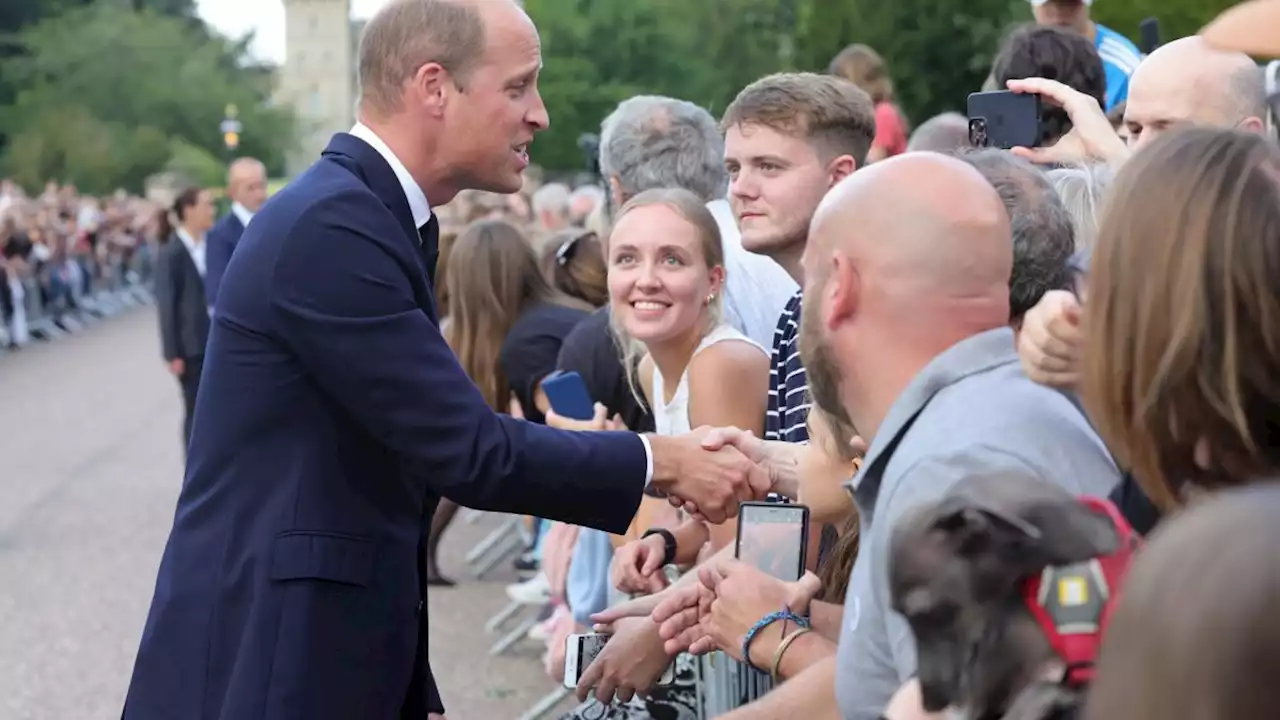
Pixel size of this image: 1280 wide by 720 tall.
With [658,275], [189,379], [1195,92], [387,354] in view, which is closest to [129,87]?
[189,379]

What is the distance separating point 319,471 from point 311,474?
16 mm

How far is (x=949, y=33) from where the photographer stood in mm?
23156

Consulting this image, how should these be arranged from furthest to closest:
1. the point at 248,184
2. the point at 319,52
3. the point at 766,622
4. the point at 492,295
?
the point at 319,52, the point at 248,184, the point at 492,295, the point at 766,622

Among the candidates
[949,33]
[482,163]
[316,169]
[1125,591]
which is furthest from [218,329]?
[949,33]

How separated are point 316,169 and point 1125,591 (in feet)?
8.41

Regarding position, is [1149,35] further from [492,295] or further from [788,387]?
[788,387]

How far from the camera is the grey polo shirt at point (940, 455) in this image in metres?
2.27

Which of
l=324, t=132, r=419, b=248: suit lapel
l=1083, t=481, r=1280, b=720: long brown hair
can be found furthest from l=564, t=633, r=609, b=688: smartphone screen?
l=1083, t=481, r=1280, b=720: long brown hair

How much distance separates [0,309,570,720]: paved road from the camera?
8195mm

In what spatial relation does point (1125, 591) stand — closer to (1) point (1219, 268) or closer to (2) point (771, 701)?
(1) point (1219, 268)

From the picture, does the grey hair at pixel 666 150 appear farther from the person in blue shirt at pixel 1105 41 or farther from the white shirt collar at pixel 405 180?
the white shirt collar at pixel 405 180

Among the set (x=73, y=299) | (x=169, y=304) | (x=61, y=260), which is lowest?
(x=73, y=299)

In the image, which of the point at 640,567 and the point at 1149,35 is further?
the point at 1149,35

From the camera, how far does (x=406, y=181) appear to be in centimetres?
373
